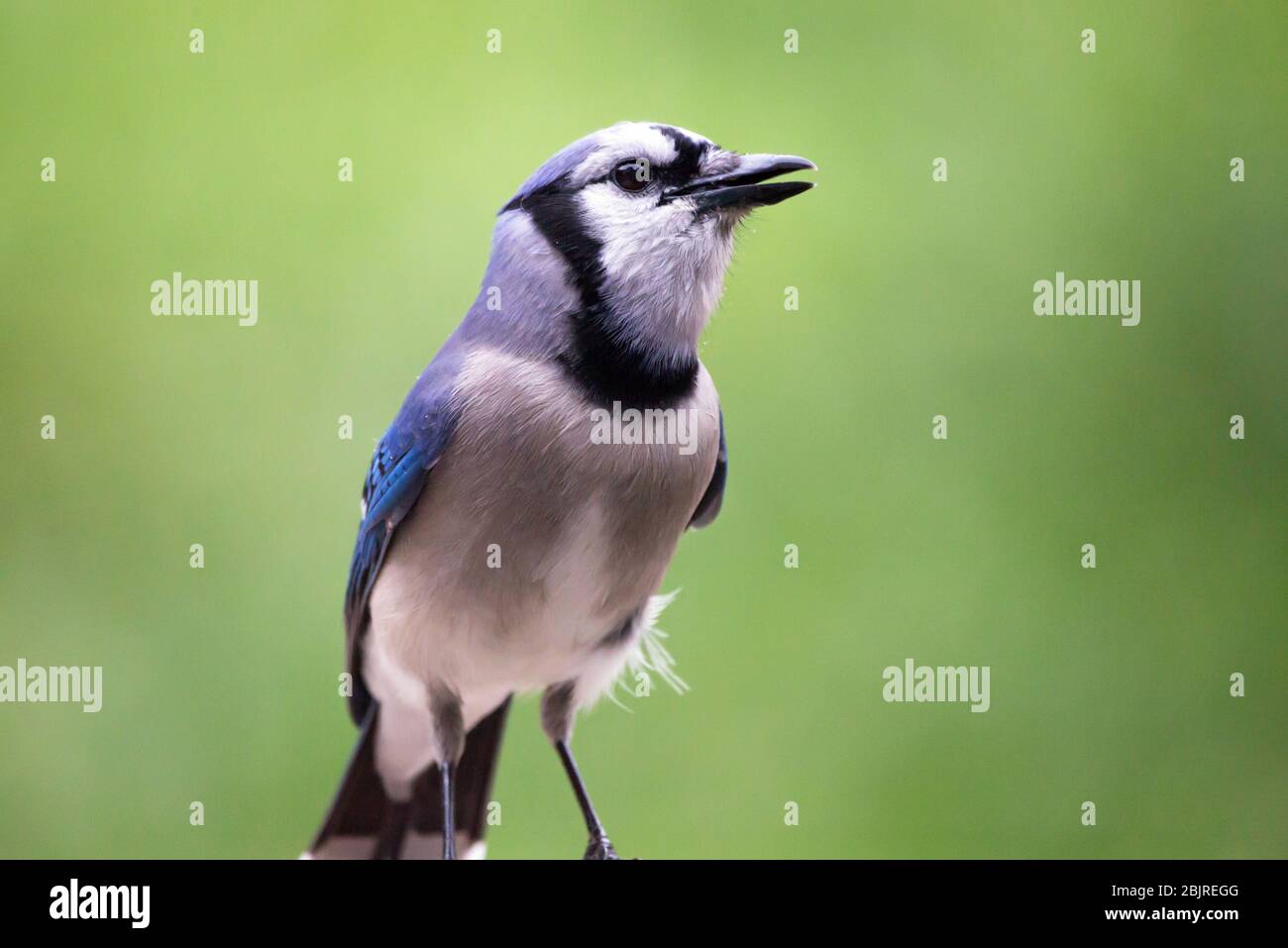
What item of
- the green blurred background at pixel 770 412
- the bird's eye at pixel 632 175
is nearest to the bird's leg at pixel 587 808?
the green blurred background at pixel 770 412

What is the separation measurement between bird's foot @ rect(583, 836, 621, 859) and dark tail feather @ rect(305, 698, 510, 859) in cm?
17

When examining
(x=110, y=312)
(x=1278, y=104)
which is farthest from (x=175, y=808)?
(x=1278, y=104)

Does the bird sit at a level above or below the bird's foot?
above

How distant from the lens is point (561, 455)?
4.85 feet

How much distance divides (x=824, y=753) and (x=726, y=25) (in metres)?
1.36

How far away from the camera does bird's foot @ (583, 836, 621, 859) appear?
5.80ft

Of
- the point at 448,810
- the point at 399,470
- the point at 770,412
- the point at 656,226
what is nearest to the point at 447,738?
the point at 448,810

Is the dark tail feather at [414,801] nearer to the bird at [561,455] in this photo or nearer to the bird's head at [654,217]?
the bird at [561,455]

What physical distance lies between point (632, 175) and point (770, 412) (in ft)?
3.20

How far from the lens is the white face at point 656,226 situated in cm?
142

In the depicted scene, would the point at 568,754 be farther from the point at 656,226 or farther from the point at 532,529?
the point at 656,226

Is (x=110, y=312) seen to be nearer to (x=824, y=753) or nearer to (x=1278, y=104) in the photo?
(x=824, y=753)

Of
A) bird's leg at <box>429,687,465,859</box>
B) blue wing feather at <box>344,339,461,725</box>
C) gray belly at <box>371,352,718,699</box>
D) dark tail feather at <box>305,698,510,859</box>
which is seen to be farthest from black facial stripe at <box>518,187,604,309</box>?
dark tail feather at <box>305,698,510,859</box>

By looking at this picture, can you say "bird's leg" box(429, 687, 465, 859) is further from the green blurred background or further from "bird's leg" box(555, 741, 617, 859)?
the green blurred background
